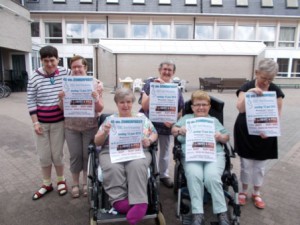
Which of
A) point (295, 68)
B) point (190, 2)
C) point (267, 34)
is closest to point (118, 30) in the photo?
point (190, 2)

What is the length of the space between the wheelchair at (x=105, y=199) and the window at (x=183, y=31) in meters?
22.8

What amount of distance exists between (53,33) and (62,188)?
2344 cm

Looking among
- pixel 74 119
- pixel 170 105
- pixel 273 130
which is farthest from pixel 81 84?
pixel 273 130

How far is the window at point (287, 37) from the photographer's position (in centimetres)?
2442

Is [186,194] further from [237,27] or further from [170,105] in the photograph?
[237,27]

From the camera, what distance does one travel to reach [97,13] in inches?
904

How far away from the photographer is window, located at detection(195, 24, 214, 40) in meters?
24.2

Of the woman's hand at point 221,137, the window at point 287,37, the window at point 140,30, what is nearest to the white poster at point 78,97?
the woman's hand at point 221,137

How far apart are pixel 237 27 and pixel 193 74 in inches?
328

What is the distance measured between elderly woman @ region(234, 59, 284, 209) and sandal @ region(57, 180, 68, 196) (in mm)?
2342

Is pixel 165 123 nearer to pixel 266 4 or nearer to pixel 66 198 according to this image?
pixel 66 198

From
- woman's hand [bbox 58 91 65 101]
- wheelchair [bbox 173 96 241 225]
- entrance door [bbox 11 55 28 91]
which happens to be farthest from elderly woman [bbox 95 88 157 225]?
entrance door [bbox 11 55 28 91]

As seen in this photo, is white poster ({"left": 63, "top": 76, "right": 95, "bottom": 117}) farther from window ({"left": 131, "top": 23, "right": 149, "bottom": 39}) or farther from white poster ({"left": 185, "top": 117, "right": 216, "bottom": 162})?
window ({"left": 131, "top": 23, "right": 149, "bottom": 39})

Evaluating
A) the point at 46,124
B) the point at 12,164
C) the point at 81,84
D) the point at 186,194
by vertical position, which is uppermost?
the point at 81,84
